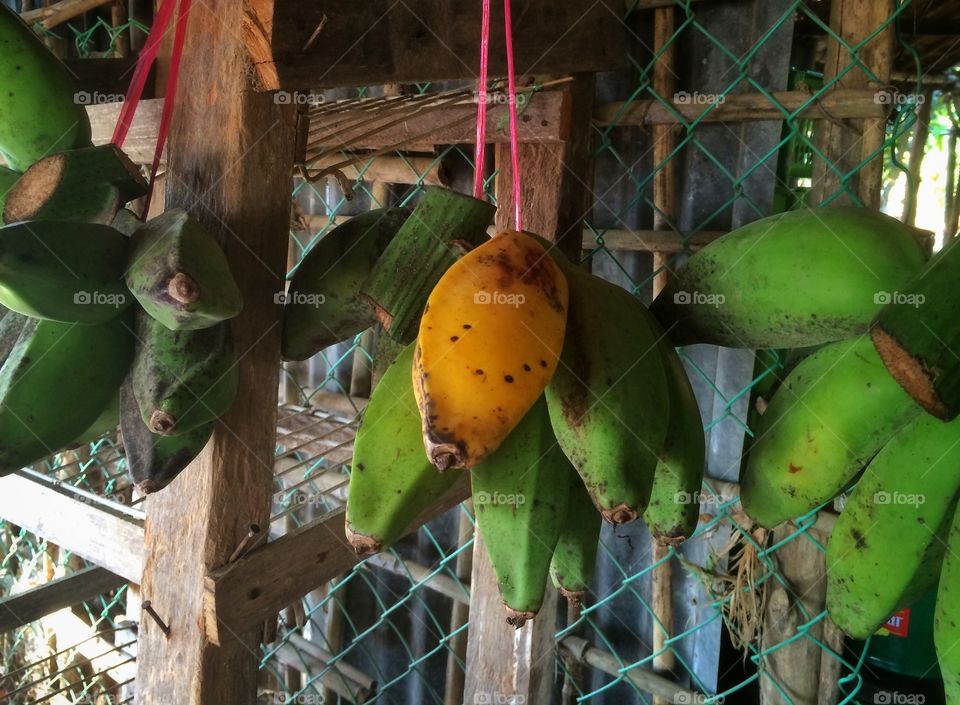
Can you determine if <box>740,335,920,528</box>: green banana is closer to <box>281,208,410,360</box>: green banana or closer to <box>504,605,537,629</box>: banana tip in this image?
<box>504,605,537,629</box>: banana tip

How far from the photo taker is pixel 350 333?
62cm

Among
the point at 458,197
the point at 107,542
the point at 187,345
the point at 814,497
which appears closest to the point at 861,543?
the point at 814,497

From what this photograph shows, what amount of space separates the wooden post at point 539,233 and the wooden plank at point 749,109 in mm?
192

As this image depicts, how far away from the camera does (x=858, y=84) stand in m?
0.94

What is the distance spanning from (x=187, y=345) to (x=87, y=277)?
0.07m

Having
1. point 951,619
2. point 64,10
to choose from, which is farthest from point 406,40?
point 64,10

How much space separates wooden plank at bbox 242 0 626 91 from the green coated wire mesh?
230 millimetres

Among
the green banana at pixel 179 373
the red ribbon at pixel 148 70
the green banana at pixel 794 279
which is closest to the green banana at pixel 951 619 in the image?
the green banana at pixel 794 279

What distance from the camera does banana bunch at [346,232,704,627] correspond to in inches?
12.9

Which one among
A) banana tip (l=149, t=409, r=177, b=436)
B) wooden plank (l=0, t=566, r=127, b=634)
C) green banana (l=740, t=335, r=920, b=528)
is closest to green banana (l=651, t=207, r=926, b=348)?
green banana (l=740, t=335, r=920, b=528)

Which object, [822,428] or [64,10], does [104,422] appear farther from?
[64,10]

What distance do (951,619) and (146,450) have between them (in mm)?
497

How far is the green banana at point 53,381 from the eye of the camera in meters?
0.48

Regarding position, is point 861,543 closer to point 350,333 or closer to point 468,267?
point 468,267
